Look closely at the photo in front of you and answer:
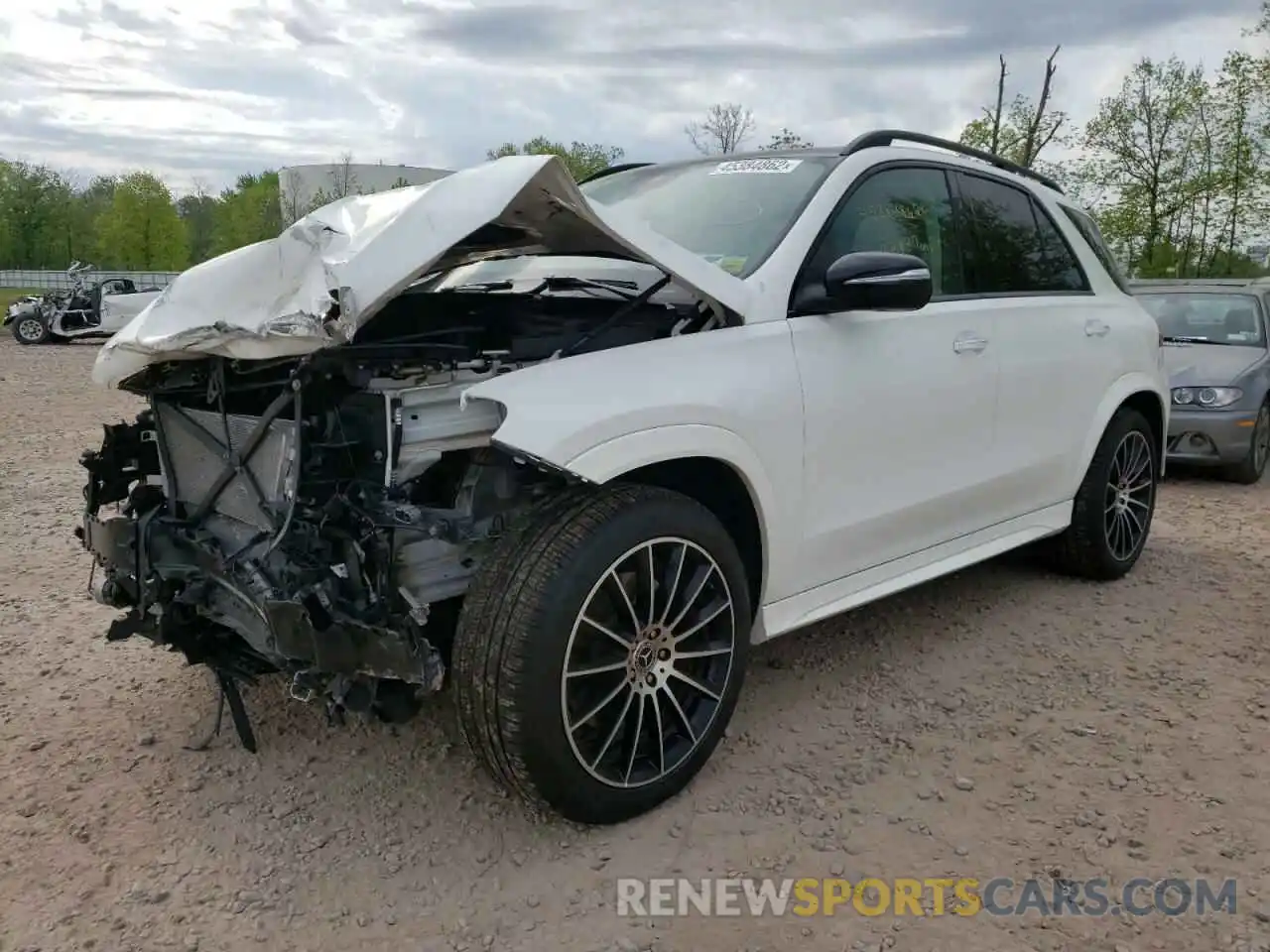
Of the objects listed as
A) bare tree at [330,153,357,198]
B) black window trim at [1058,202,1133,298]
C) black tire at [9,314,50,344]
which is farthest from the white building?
black window trim at [1058,202,1133,298]

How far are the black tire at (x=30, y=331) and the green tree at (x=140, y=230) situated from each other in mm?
37058

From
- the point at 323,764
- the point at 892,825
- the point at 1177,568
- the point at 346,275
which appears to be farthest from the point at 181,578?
the point at 1177,568

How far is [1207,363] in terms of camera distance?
7930 mm

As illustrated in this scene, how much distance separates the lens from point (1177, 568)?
209 inches

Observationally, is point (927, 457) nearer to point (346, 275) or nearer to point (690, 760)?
point (690, 760)

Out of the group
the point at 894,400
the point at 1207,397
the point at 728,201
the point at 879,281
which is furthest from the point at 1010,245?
the point at 1207,397

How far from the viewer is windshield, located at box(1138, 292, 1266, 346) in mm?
8461

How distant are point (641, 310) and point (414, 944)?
1870 millimetres

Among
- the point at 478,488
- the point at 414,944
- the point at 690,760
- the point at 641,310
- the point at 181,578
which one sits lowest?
the point at 414,944

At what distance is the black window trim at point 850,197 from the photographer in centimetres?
321

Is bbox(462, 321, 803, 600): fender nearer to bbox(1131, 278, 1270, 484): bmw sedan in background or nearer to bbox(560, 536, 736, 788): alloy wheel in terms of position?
bbox(560, 536, 736, 788): alloy wheel

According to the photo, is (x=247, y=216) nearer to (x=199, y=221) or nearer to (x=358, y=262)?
(x=199, y=221)

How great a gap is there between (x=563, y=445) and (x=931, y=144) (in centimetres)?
239

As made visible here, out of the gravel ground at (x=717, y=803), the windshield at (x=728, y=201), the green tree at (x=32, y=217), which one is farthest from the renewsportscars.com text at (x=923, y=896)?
the green tree at (x=32, y=217)
